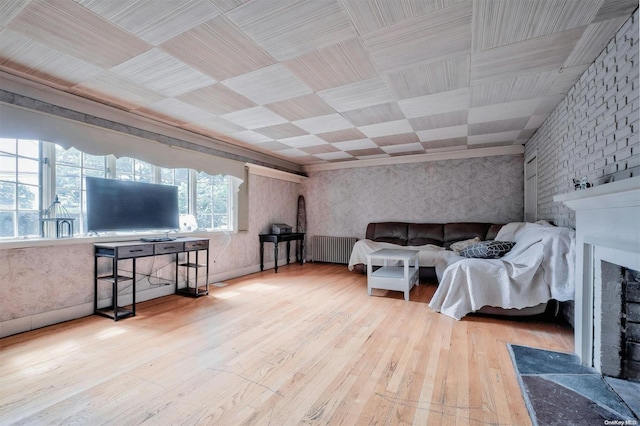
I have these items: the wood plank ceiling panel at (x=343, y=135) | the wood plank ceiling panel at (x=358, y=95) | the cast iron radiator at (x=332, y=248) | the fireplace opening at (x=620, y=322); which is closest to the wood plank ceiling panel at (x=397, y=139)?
the wood plank ceiling panel at (x=343, y=135)

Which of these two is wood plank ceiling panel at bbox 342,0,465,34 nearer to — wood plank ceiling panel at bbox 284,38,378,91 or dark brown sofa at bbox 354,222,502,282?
wood plank ceiling panel at bbox 284,38,378,91

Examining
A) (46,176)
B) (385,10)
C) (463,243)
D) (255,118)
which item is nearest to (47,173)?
(46,176)

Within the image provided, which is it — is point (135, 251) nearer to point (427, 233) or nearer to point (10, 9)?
point (10, 9)

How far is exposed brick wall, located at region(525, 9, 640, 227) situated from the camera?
5.65ft

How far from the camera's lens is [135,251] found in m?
2.94

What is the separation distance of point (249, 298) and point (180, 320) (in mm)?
900

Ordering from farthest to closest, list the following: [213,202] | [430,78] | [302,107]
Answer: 1. [213,202]
2. [302,107]
3. [430,78]

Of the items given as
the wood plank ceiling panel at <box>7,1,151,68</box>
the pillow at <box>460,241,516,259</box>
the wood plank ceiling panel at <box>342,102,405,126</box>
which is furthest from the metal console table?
the pillow at <box>460,241,516,259</box>

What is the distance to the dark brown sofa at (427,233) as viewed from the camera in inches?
181

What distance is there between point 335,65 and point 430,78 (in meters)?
0.89

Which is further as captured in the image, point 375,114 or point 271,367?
point 375,114

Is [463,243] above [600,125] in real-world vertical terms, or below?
below

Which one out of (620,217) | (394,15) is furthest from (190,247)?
(620,217)

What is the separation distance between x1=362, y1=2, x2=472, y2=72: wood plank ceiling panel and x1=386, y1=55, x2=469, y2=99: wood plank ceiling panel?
0.33 feet
